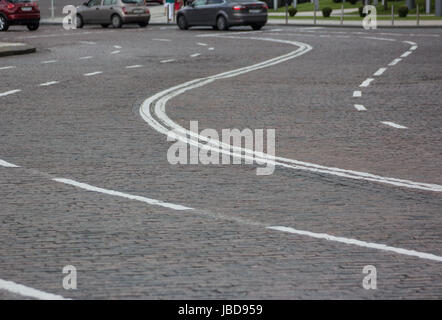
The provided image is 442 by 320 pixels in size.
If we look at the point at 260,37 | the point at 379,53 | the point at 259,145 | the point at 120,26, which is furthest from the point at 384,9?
the point at 259,145

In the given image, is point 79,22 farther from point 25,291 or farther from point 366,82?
point 25,291

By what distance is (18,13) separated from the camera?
4684cm

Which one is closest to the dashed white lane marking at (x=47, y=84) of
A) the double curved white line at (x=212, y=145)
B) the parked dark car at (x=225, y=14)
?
the double curved white line at (x=212, y=145)

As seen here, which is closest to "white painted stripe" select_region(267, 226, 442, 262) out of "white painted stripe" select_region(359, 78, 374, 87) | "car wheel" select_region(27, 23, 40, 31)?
"white painted stripe" select_region(359, 78, 374, 87)

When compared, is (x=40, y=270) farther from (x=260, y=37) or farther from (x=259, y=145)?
(x=260, y=37)

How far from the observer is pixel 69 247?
22.9 ft

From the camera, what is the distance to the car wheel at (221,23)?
42844 mm

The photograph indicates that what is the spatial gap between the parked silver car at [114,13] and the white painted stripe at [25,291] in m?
41.7

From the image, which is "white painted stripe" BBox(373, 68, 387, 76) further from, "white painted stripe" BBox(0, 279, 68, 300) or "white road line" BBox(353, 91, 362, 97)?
"white painted stripe" BBox(0, 279, 68, 300)

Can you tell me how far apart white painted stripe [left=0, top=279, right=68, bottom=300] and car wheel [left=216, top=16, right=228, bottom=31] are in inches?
1466

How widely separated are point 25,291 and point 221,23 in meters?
37.8

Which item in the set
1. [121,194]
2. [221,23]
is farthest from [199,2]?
[121,194]
